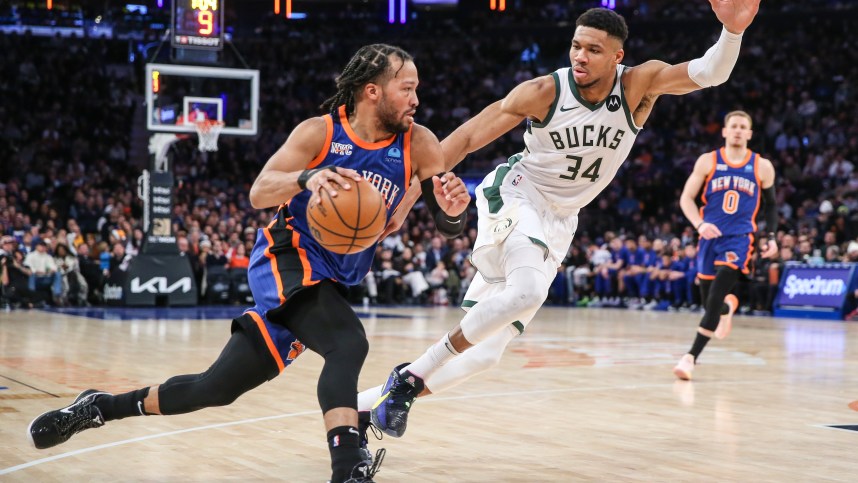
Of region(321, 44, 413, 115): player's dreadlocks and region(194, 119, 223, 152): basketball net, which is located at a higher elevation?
region(321, 44, 413, 115): player's dreadlocks

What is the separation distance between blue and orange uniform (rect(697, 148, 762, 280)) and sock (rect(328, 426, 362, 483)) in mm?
5784

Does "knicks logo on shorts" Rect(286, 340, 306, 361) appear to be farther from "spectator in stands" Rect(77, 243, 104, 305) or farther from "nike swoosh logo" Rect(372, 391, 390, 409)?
"spectator in stands" Rect(77, 243, 104, 305)

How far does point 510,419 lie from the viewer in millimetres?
6059

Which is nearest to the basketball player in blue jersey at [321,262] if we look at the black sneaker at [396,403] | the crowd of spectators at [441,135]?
the black sneaker at [396,403]

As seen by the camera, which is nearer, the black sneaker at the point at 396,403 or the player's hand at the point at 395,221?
the player's hand at the point at 395,221

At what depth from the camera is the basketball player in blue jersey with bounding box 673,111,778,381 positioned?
8703mm

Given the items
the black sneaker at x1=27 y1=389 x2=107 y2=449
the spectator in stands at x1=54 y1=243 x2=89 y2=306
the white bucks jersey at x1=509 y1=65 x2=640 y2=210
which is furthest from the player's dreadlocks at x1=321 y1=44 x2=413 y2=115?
the spectator in stands at x1=54 y1=243 x2=89 y2=306

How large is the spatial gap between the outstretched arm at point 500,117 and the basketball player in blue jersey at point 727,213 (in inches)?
148

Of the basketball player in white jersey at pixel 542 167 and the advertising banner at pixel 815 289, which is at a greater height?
the basketball player in white jersey at pixel 542 167

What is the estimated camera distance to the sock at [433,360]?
4973mm

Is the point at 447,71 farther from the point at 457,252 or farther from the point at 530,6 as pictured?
the point at 457,252

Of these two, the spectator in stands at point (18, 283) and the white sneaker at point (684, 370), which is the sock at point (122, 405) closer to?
the white sneaker at point (684, 370)

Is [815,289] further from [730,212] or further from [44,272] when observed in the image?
[44,272]

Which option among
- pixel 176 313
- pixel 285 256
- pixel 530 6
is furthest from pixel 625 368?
pixel 530 6
